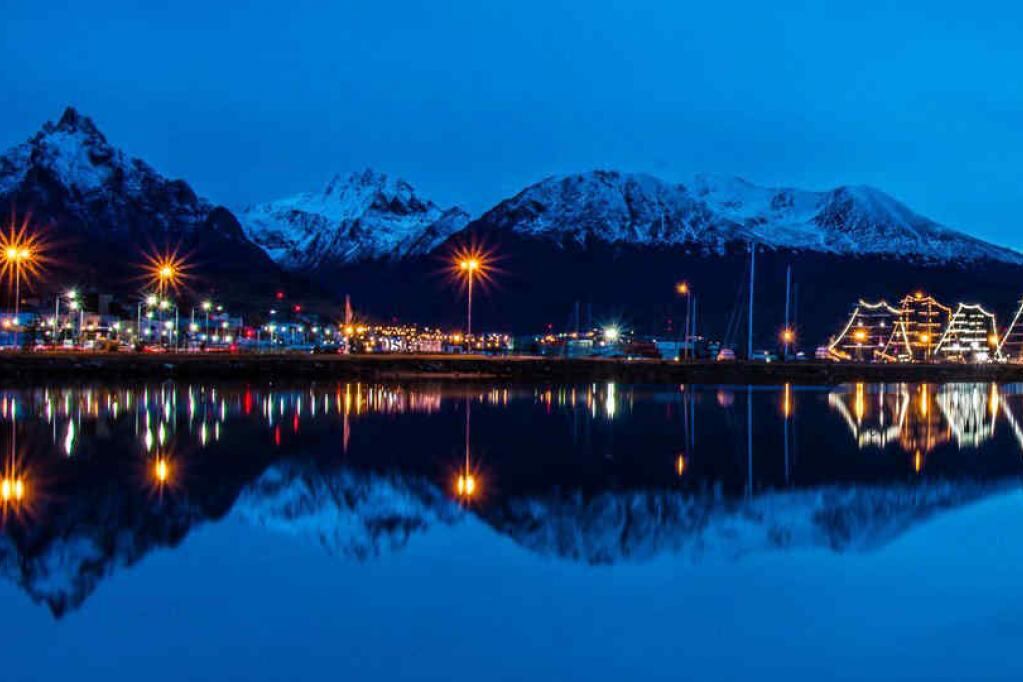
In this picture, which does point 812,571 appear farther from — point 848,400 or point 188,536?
point 848,400

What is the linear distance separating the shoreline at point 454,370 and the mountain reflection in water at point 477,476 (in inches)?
991

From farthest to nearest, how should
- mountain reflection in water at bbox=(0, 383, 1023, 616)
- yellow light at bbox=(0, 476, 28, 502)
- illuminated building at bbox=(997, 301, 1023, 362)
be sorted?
illuminated building at bbox=(997, 301, 1023, 362) → yellow light at bbox=(0, 476, 28, 502) → mountain reflection in water at bbox=(0, 383, 1023, 616)

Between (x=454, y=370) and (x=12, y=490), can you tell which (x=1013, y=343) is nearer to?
(x=454, y=370)

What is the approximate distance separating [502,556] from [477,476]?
8652 mm

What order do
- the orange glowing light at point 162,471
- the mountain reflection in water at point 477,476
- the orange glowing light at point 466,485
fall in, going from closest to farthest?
the mountain reflection in water at point 477,476 < the orange glowing light at point 466,485 < the orange glowing light at point 162,471

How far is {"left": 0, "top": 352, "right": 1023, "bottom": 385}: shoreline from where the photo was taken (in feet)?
242

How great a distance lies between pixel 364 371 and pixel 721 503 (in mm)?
59579

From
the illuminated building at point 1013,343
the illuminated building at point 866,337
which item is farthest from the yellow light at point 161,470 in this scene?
the illuminated building at point 866,337

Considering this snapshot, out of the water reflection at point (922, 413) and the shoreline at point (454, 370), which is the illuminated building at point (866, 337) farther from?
the water reflection at point (922, 413)

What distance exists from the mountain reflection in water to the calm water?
113 millimetres

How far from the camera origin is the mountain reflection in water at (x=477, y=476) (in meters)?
19.0

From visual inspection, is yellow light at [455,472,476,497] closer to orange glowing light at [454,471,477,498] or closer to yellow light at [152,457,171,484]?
orange glowing light at [454,471,477,498]

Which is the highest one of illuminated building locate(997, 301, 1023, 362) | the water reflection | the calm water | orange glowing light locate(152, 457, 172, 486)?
illuminated building locate(997, 301, 1023, 362)

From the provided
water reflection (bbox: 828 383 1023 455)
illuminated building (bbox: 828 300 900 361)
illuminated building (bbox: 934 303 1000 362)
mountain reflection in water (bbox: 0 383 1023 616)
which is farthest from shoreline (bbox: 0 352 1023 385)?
illuminated building (bbox: 828 300 900 361)
